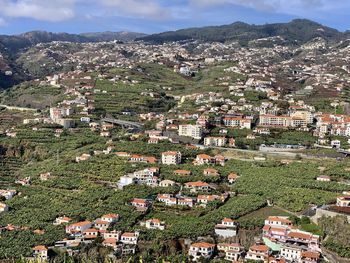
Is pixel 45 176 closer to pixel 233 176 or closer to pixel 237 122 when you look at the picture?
pixel 233 176

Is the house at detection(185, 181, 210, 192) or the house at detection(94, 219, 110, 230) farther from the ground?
the house at detection(185, 181, 210, 192)

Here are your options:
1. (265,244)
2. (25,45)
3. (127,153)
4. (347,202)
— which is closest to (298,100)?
(127,153)

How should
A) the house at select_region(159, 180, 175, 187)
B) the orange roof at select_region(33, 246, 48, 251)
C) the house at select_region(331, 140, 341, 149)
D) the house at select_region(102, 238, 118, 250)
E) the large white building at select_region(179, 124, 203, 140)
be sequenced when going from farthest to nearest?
the large white building at select_region(179, 124, 203, 140)
the house at select_region(331, 140, 341, 149)
the house at select_region(159, 180, 175, 187)
the house at select_region(102, 238, 118, 250)
the orange roof at select_region(33, 246, 48, 251)

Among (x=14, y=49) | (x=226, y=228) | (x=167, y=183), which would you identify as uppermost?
(x=14, y=49)

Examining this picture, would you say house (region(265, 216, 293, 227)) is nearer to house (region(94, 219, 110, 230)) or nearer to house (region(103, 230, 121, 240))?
house (region(103, 230, 121, 240))

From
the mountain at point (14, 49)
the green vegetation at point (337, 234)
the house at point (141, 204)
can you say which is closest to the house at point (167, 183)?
the house at point (141, 204)

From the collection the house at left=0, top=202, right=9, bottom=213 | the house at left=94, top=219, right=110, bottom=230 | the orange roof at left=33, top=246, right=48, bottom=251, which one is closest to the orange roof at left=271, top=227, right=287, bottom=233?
the house at left=94, top=219, right=110, bottom=230

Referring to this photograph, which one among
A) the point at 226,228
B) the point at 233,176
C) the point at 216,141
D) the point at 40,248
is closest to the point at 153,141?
the point at 216,141

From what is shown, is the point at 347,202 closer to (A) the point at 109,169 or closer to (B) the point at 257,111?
(A) the point at 109,169
